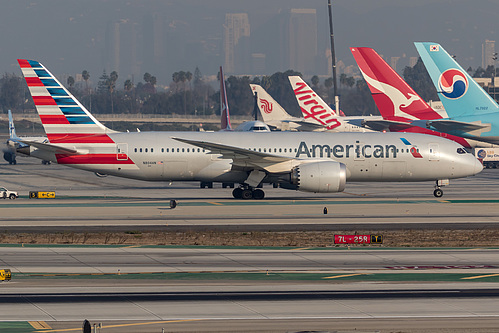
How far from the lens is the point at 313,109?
99.8 metres

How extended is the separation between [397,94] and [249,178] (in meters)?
19.7

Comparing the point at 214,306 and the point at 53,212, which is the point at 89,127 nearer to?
the point at 53,212

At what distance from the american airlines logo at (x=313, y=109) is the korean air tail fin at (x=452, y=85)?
1666 inches

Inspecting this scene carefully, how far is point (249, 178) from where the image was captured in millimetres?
52344

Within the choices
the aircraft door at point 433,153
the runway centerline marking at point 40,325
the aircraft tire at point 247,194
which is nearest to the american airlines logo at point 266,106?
the aircraft door at point 433,153

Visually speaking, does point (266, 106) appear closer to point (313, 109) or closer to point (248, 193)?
point (313, 109)

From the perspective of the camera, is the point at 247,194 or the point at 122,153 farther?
the point at 247,194

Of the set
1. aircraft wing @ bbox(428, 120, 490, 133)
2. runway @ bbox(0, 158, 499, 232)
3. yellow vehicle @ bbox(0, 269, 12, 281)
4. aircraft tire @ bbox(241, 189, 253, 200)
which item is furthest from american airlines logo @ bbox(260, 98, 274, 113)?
yellow vehicle @ bbox(0, 269, 12, 281)

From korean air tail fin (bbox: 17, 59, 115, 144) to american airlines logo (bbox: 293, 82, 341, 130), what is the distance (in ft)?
167

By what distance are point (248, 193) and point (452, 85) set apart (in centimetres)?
1765

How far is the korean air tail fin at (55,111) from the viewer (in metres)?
51.7

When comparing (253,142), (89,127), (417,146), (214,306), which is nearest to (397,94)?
(417,146)

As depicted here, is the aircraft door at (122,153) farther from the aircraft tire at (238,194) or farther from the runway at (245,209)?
the aircraft tire at (238,194)

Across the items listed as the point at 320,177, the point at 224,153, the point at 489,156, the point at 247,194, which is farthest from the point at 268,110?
the point at 320,177
